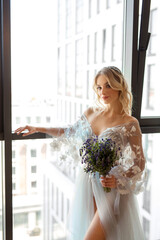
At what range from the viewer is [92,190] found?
222cm

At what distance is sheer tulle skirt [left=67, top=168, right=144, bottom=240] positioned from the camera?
2090 mm

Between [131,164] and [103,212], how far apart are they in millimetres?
361

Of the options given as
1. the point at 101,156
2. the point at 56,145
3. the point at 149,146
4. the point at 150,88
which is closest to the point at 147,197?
the point at 149,146

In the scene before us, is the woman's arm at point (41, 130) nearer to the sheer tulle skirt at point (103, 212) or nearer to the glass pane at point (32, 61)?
the glass pane at point (32, 61)

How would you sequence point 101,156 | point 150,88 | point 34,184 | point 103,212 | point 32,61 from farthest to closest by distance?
point 150,88
point 34,184
point 32,61
point 103,212
point 101,156

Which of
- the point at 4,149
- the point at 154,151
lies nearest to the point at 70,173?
the point at 4,149

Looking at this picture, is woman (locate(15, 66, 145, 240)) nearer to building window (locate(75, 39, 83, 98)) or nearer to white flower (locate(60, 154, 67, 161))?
white flower (locate(60, 154, 67, 161))

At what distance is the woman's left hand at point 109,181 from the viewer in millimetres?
2033

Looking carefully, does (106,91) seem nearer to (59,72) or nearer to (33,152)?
(59,72)

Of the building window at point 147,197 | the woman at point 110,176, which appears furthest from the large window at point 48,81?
the building window at point 147,197

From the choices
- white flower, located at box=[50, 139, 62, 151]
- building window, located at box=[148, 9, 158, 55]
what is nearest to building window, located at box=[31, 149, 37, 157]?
white flower, located at box=[50, 139, 62, 151]

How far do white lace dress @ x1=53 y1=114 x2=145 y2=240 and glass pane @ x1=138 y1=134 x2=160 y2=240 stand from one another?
0.87 m

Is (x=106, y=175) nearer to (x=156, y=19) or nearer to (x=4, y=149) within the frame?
(x=4, y=149)

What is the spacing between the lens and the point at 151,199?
3.16 m
